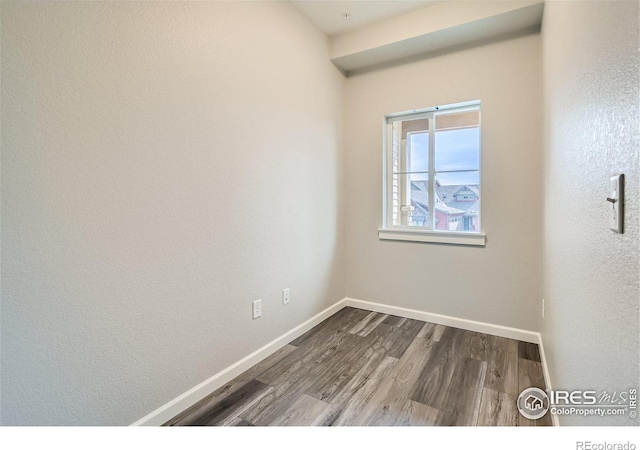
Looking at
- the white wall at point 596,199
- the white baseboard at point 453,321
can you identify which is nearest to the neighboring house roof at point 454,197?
the white baseboard at point 453,321

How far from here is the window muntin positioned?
8.54ft

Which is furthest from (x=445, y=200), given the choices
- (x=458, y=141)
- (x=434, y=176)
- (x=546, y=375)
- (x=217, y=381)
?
(x=217, y=381)

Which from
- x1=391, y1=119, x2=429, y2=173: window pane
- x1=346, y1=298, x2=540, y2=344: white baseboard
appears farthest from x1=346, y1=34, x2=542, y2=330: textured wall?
x1=391, y1=119, x2=429, y2=173: window pane

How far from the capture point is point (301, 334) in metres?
2.49

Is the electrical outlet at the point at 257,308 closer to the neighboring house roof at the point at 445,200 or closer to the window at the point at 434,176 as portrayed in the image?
the window at the point at 434,176

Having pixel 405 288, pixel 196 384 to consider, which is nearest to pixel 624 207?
pixel 196 384

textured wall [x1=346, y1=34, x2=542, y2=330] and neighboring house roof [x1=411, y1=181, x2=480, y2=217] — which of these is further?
neighboring house roof [x1=411, y1=181, x2=480, y2=217]

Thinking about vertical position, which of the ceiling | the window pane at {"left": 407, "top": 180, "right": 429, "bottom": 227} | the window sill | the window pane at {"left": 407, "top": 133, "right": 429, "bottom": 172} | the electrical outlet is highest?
the ceiling

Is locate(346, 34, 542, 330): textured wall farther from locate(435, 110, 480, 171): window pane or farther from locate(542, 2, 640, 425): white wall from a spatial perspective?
locate(542, 2, 640, 425): white wall

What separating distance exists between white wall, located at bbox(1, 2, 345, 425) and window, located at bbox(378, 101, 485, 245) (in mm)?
1174

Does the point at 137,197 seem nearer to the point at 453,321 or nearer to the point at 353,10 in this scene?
the point at 353,10

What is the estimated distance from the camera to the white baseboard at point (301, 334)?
1.53 meters
